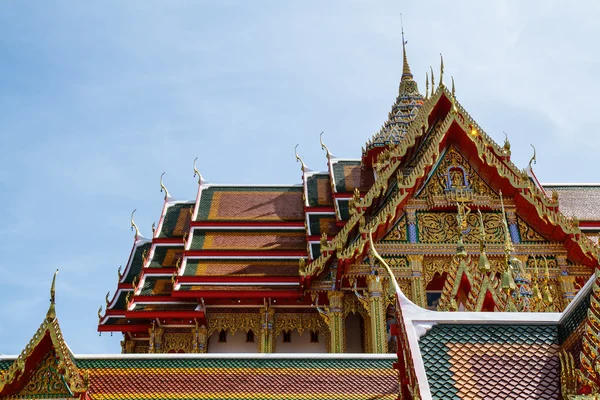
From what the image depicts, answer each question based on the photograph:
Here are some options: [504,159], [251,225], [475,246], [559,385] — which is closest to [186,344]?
[251,225]

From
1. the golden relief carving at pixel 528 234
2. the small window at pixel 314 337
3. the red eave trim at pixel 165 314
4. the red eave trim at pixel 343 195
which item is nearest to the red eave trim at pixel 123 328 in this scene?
the red eave trim at pixel 165 314

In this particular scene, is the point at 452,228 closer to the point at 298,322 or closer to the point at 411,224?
the point at 411,224

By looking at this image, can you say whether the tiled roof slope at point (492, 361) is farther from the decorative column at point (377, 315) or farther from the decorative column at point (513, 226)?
the decorative column at point (513, 226)

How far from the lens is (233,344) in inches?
609

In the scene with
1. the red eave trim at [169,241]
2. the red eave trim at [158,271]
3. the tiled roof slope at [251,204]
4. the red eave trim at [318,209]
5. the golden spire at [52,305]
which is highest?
the tiled roof slope at [251,204]

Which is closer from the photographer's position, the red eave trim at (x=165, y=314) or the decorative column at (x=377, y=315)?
the decorative column at (x=377, y=315)

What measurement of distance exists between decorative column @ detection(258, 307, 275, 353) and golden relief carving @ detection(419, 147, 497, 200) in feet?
12.8

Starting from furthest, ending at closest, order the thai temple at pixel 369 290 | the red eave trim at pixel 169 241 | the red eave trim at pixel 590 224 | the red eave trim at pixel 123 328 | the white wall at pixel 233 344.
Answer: the red eave trim at pixel 169 241 < the red eave trim at pixel 590 224 < the red eave trim at pixel 123 328 < the white wall at pixel 233 344 < the thai temple at pixel 369 290

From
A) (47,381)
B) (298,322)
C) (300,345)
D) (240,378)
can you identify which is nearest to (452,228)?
(298,322)

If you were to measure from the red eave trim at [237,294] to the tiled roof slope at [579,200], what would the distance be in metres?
6.73

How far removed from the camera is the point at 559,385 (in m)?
6.04

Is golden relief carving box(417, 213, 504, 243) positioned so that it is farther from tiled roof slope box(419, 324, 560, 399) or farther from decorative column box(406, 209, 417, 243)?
tiled roof slope box(419, 324, 560, 399)

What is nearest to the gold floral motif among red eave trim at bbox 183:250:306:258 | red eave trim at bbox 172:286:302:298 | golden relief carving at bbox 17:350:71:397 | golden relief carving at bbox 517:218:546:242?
red eave trim at bbox 172:286:302:298

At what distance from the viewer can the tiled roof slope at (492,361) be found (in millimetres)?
5980
